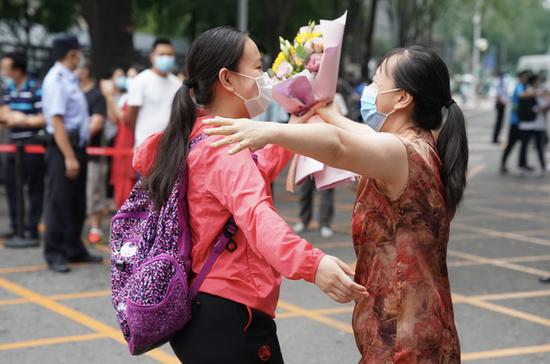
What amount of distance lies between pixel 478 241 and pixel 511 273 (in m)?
1.61

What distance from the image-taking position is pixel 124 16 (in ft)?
51.7

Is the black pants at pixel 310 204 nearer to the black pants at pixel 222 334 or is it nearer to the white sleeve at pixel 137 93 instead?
the white sleeve at pixel 137 93

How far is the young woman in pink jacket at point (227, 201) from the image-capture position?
257 cm

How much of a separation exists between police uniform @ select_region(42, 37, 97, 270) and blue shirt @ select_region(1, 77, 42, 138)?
52.3 inches

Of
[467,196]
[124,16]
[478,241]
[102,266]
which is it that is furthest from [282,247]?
[124,16]

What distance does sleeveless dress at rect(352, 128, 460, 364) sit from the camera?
263cm

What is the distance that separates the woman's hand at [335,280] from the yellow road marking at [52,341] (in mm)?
3401

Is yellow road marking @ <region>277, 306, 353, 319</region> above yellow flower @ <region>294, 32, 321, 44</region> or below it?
below

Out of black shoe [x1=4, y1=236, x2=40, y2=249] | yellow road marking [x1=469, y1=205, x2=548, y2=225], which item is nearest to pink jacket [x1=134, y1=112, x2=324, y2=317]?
black shoe [x1=4, y1=236, x2=40, y2=249]

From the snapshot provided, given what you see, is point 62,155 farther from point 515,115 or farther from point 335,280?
point 515,115

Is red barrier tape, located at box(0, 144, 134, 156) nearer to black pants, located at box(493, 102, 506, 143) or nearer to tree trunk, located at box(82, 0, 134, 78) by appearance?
tree trunk, located at box(82, 0, 134, 78)

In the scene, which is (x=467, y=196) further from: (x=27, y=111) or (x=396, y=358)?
(x=396, y=358)

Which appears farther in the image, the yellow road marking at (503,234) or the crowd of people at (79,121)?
the yellow road marking at (503,234)

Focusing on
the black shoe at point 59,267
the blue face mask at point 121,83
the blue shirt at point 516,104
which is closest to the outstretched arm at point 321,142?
the black shoe at point 59,267
